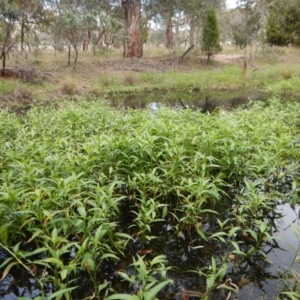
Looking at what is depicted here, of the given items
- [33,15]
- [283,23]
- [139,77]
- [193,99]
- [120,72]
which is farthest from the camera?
[283,23]

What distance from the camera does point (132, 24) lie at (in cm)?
1916

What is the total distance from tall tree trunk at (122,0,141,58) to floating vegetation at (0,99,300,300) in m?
16.3

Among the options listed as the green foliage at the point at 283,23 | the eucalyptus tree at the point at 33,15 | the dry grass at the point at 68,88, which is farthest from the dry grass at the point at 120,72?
the green foliage at the point at 283,23

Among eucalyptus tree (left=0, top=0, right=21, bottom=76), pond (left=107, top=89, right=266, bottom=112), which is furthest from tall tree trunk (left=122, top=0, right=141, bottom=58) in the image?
eucalyptus tree (left=0, top=0, right=21, bottom=76)

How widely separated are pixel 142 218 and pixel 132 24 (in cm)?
1879

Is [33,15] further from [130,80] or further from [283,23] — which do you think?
[283,23]

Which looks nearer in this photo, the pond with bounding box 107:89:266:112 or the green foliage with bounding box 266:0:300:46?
the pond with bounding box 107:89:266:112

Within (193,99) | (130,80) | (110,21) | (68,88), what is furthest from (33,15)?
(193,99)

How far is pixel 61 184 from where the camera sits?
8.30 ft

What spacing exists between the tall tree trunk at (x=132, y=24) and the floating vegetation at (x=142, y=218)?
16341 millimetres

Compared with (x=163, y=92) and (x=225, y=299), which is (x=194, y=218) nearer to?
(x=225, y=299)

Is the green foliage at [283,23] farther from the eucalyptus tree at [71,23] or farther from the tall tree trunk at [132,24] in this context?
the eucalyptus tree at [71,23]

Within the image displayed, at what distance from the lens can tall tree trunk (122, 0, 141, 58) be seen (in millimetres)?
18969

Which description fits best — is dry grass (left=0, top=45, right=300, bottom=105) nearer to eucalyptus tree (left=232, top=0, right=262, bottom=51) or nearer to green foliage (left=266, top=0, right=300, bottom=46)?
green foliage (left=266, top=0, right=300, bottom=46)
